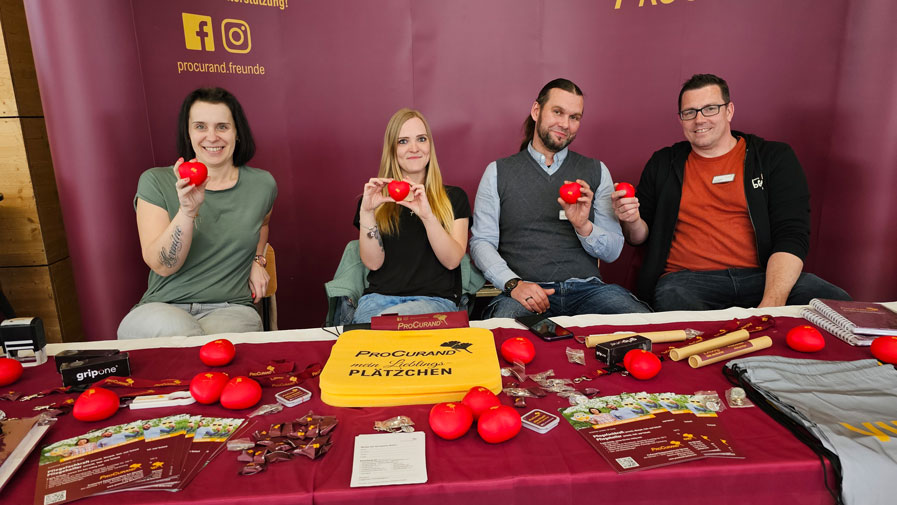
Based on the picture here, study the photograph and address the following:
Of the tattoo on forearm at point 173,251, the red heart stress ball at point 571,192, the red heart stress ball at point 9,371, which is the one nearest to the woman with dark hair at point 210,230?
the tattoo on forearm at point 173,251

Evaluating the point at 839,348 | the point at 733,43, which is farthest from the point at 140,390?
the point at 733,43

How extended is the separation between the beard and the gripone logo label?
1.87 meters

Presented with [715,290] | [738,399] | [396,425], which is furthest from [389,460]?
[715,290]

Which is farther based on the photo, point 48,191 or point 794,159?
point 48,191

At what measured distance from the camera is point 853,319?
5.76 feet

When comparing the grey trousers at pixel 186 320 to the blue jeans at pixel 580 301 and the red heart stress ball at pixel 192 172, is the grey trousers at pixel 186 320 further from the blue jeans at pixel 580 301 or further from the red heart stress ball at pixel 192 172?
the blue jeans at pixel 580 301

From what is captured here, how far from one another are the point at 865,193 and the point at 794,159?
3.78 ft

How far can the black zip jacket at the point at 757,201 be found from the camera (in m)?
2.96

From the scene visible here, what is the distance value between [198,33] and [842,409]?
4.14 metres

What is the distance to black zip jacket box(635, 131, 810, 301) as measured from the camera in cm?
296

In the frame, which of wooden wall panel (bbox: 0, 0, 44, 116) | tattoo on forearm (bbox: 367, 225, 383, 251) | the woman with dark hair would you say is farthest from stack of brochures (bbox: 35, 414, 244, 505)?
wooden wall panel (bbox: 0, 0, 44, 116)

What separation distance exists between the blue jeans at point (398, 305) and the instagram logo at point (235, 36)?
2244 mm

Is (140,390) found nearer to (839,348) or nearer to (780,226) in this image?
(839,348)

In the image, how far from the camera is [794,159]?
10.1 ft
